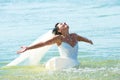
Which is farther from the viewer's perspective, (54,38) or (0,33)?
(0,33)

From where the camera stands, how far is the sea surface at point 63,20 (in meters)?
11.7

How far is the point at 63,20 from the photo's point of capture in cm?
1602

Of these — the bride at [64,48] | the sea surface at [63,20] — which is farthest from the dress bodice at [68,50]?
the sea surface at [63,20]

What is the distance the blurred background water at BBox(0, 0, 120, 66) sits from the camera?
38.7 feet

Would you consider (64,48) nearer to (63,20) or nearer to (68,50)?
(68,50)

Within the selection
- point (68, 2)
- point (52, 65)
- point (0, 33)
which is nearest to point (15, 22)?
point (0, 33)

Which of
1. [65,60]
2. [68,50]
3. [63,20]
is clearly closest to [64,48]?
[68,50]

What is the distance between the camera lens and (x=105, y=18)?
52.0 feet

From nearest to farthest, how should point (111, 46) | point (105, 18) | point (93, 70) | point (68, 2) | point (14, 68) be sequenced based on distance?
1. point (93, 70)
2. point (14, 68)
3. point (111, 46)
4. point (105, 18)
5. point (68, 2)

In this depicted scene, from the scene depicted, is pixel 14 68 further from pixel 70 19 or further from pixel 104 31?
pixel 70 19

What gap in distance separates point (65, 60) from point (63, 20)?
7.02 meters

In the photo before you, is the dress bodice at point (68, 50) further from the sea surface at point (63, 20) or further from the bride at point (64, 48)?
the sea surface at point (63, 20)

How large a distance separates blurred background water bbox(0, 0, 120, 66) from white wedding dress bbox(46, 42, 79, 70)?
62.6 inches

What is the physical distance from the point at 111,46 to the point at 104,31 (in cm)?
203
